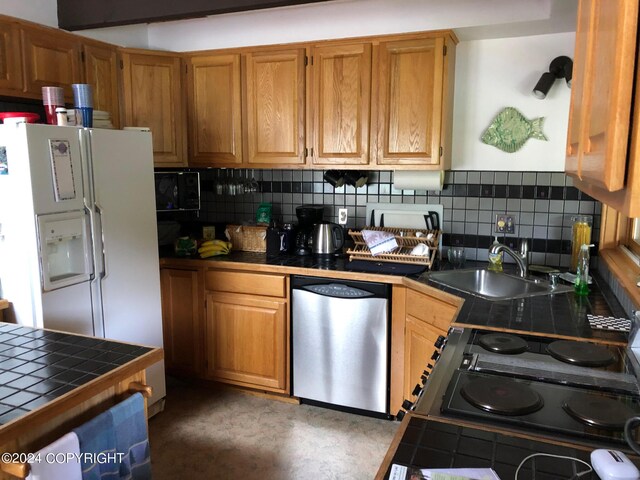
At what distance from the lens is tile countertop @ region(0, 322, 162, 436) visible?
1324mm

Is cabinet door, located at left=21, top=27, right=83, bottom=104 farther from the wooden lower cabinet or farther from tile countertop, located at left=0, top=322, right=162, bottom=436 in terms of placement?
the wooden lower cabinet

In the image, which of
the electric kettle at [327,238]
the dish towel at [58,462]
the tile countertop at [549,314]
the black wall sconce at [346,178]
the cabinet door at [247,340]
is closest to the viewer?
the dish towel at [58,462]

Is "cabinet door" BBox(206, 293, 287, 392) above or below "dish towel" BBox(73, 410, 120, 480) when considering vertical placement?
below

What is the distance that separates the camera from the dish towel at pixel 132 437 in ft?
5.07

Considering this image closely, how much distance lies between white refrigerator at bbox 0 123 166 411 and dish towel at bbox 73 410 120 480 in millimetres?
989

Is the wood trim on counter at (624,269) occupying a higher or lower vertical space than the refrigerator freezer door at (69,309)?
higher

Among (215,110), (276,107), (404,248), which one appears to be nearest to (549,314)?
(404,248)

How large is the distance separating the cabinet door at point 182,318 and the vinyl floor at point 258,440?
0.72 feet

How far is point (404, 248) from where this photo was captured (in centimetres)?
299

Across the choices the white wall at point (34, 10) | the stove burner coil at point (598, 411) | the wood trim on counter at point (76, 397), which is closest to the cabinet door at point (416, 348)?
the stove burner coil at point (598, 411)

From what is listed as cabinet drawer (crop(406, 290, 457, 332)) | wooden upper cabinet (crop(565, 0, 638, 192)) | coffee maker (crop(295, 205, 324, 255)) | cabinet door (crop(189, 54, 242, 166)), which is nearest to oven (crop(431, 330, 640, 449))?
wooden upper cabinet (crop(565, 0, 638, 192))

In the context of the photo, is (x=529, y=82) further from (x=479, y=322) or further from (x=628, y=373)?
(x=628, y=373)

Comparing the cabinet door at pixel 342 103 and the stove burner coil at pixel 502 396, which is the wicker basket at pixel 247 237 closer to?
the cabinet door at pixel 342 103

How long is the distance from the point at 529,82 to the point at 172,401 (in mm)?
2804
